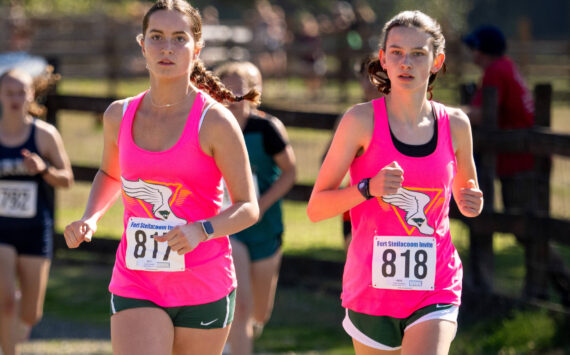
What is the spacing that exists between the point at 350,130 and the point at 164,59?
29.1 inches

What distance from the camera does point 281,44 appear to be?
2448 cm

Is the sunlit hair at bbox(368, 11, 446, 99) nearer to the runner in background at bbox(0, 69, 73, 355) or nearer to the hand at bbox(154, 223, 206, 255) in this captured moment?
the hand at bbox(154, 223, 206, 255)

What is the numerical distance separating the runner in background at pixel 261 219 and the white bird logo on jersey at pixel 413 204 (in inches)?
76.0

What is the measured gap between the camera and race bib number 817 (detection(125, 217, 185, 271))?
366 centimetres

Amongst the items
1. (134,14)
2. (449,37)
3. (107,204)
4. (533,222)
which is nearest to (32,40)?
(134,14)

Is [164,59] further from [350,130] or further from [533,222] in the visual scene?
[533,222]

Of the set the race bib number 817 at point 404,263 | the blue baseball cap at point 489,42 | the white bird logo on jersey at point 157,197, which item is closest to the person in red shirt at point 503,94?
the blue baseball cap at point 489,42

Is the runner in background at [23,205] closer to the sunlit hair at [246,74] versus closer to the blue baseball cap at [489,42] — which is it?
the sunlit hair at [246,74]

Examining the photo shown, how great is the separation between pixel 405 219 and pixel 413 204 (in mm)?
66

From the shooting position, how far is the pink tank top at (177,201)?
365 centimetres

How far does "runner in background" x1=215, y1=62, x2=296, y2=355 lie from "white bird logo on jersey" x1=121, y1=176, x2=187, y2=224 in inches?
74.0

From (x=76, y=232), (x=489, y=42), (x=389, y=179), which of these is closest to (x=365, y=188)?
(x=389, y=179)

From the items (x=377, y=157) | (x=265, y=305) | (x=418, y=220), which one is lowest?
(x=265, y=305)

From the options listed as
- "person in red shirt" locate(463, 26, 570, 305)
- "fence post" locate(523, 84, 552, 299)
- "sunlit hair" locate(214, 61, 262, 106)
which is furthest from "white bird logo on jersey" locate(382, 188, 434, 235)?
"person in red shirt" locate(463, 26, 570, 305)
